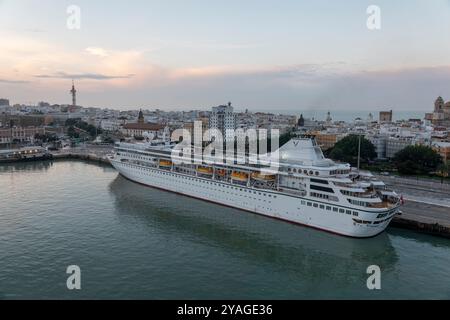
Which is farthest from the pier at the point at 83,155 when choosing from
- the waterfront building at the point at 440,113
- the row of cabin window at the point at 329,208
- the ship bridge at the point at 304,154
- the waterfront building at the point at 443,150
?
the waterfront building at the point at 440,113

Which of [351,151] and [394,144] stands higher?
[394,144]

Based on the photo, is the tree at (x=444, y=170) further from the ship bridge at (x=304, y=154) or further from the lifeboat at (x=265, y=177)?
the lifeboat at (x=265, y=177)

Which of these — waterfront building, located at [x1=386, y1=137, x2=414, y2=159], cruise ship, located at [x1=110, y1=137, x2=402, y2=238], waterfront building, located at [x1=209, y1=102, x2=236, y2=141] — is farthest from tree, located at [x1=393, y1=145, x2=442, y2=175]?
waterfront building, located at [x1=209, y1=102, x2=236, y2=141]

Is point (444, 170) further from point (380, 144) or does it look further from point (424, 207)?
point (380, 144)

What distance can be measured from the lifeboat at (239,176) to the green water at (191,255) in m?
1.25

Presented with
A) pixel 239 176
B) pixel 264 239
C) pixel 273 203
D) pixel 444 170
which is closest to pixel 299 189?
pixel 273 203

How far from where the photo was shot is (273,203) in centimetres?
1259

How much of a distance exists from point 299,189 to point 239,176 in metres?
2.44
